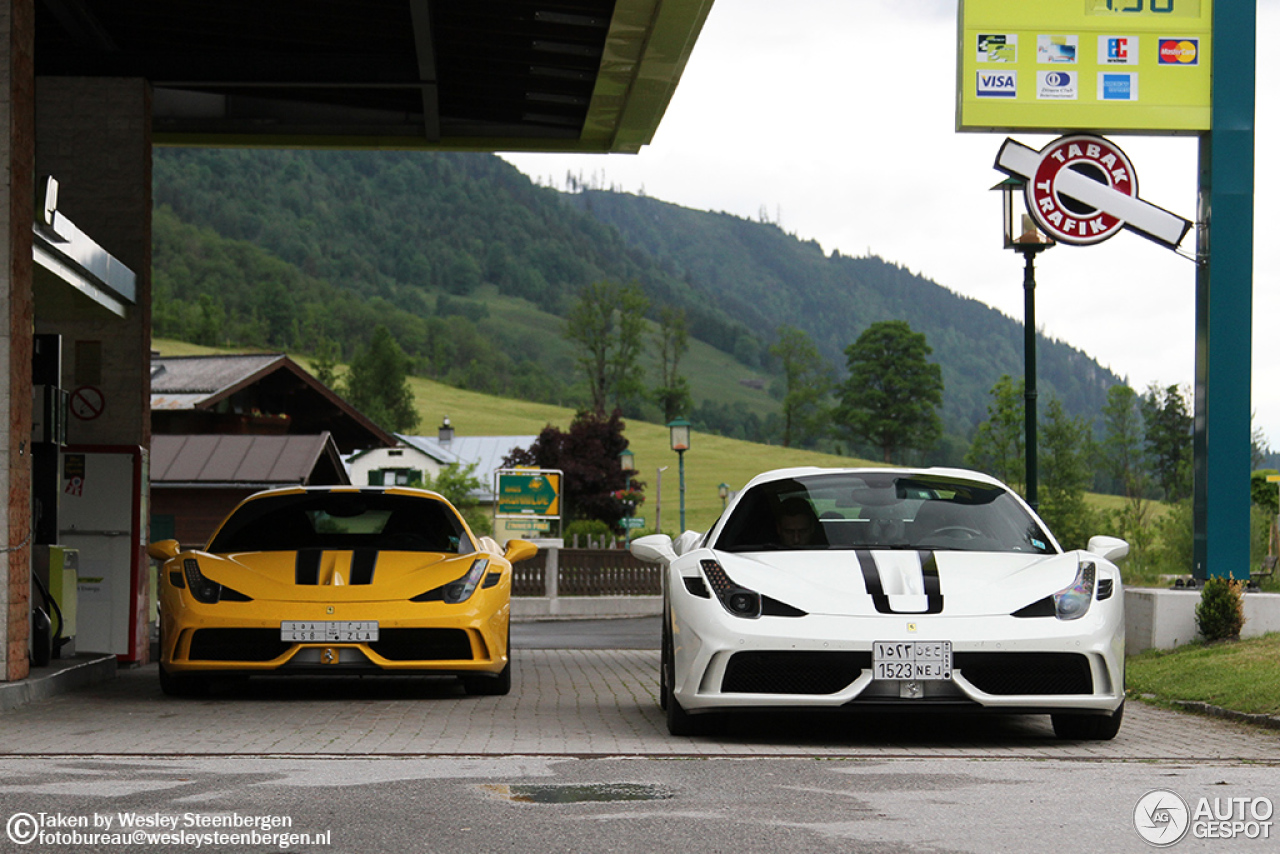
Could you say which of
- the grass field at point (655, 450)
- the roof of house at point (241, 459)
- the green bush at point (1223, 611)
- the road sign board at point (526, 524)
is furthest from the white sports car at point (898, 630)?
the grass field at point (655, 450)

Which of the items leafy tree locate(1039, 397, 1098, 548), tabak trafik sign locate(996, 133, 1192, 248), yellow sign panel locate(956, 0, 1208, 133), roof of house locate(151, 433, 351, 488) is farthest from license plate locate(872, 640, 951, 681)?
leafy tree locate(1039, 397, 1098, 548)

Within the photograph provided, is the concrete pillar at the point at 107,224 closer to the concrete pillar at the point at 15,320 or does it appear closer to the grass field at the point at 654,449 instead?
the concrete pillar at the point at 15,320

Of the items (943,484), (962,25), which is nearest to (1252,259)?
(962,25)

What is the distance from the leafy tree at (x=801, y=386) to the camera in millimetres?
137000

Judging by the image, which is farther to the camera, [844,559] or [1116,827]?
[844,559]

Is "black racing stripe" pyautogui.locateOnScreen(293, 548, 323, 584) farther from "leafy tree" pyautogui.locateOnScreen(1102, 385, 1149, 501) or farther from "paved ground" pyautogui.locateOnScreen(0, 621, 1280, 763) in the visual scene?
"leafy tree" pyautogui.locateOnScreen(1102, 385, 1149, 501)

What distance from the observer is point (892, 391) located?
12775 centimetres

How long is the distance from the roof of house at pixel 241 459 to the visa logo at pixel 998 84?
28559mm

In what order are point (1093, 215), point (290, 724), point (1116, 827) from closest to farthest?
1. point (1116, 827)
2. point (290, 724)
3. point (1093, 215)

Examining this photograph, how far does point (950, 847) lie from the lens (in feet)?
13.7

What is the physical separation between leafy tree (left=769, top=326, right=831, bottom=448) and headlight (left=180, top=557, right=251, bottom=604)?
126m

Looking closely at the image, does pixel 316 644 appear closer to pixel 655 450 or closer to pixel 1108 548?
pixel 1108 548

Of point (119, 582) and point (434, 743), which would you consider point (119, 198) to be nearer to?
point (119, 582)

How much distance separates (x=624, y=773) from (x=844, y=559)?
1.85 meters
